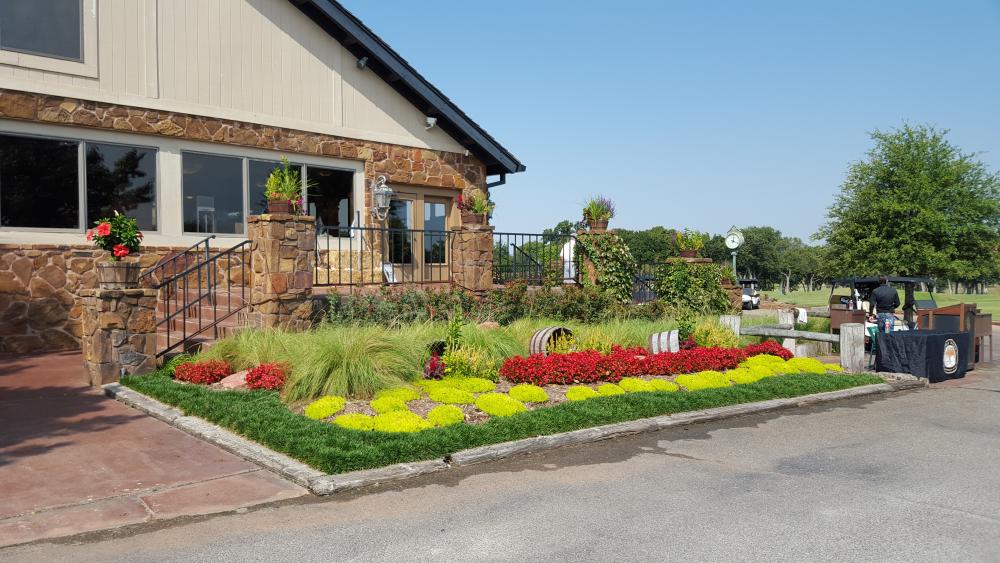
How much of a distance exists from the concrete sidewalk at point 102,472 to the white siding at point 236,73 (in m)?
6.14

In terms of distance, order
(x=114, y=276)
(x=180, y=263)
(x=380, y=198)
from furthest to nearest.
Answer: (x=380, y=198), (x=180, y=263), (x=114, y=276)

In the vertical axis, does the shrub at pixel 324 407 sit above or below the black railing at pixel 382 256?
below

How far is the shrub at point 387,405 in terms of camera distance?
755 centimetres

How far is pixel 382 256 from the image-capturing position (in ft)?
48.8

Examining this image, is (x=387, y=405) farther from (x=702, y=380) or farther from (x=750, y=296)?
(x=750, y=296)

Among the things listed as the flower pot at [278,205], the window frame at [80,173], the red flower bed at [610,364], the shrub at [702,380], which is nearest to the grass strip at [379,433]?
the shrub at [702,380]

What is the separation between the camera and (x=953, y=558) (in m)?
4.27

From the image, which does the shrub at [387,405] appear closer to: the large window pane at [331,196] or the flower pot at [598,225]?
the large window pane at [331,196]

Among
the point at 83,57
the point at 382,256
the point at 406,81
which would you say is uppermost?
the point at 406,81

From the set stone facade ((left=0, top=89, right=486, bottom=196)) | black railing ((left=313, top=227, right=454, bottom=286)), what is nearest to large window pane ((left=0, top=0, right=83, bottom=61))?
stone facade ((left=0, top=89, right=486, bottom=196))

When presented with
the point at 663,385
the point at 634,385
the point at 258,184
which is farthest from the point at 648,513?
the point at 258,184

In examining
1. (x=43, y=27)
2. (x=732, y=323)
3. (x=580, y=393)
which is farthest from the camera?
(x=732, y=323)

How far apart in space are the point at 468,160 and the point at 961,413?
38.5ft

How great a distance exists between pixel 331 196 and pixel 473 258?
159 inches
